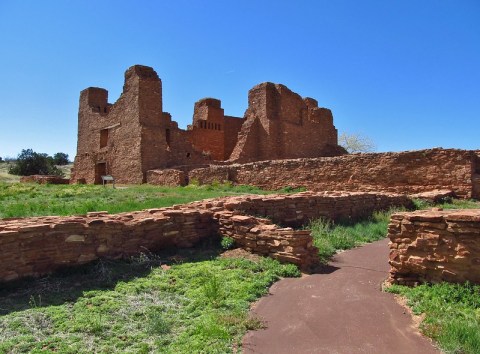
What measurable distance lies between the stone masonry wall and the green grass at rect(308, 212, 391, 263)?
2.48ft

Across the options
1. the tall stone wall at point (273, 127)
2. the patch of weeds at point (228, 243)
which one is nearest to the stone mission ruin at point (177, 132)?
the tall stone wall at point (273, 127)

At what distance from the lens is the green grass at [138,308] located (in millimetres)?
3908

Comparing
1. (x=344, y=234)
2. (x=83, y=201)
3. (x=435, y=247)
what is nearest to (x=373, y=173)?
(x=344, y=234)

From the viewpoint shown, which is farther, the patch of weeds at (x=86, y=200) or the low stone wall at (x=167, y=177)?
the low stone wall at (x=167, y=177)

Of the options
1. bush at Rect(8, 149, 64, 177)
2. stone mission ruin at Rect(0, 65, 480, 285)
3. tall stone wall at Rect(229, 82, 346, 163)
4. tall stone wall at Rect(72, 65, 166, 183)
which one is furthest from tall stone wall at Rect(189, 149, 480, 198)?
bush at Rect(8, 149, 64, 177)

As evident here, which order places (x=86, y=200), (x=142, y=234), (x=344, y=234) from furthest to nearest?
(x=86, y=200)
(x=344, y=234)
(x=142, y=234)

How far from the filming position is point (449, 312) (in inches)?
172

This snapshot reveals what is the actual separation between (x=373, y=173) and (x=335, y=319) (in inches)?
471

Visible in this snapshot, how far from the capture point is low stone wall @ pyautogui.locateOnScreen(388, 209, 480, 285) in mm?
4777

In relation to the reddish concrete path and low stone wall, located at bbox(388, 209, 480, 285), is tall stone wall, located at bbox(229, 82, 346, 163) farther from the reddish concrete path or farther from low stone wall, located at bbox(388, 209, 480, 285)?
low stone wall, located at bbox(388, 209, 480, 285)

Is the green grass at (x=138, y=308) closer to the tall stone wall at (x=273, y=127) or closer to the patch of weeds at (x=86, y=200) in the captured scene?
the patch of weeds at (x=86, y=200)

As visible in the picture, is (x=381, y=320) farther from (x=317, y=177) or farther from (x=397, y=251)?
(x=317, y=177)

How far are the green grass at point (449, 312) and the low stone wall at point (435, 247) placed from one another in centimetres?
18

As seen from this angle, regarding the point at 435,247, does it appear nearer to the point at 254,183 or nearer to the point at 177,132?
the point at 254,183
